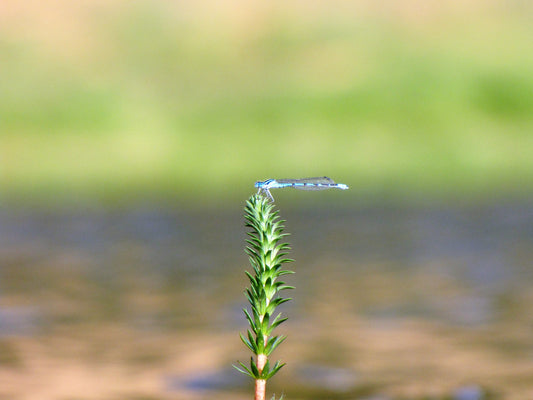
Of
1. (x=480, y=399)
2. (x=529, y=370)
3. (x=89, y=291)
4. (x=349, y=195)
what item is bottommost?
(x=480, y=399)

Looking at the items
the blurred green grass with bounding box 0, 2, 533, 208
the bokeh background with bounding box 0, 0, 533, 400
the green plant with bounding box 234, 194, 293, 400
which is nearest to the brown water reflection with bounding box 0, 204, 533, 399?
the bokeh background with bounding box 0, 0, 533, 400

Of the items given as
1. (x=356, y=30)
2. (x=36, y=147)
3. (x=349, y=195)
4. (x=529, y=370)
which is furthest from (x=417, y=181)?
(x=356, y=30)

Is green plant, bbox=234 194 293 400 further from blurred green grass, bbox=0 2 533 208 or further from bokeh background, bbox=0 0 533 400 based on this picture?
blurred green grass, bbox=0 2 533 208

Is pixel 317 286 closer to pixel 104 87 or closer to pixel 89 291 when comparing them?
pixel 89 291

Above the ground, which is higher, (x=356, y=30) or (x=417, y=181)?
(x=356, y=30)

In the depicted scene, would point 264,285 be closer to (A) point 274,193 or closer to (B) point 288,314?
(B) point 288,314

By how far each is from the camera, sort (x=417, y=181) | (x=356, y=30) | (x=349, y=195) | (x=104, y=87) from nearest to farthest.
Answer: (x=349, y=195)
(x=417, y=181)
(x=104, y=87)
(x=356, y=30)

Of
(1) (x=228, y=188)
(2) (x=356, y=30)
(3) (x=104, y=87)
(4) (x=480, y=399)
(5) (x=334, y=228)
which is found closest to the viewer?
(4) (x=480, y=399)
